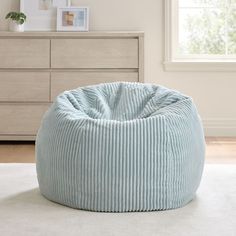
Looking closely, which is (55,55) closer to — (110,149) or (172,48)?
(172,48)

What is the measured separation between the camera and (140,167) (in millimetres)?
2078

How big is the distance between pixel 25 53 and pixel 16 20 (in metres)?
0.33

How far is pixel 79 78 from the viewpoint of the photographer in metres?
4.36

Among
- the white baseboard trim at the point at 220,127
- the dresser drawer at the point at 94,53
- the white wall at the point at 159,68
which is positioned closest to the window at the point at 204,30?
the white wall at the point at 159,68

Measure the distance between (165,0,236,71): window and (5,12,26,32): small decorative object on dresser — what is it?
132 centimetres

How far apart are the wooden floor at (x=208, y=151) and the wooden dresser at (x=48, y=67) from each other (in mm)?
174

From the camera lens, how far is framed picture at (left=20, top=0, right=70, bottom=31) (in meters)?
4.69

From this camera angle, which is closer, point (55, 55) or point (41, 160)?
point (41, 160)

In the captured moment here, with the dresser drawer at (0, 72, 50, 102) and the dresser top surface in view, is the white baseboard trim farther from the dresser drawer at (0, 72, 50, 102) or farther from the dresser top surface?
the dresser drawer at (0, 72, 50, 102)

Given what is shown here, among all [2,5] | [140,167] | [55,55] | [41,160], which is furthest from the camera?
[2,5]

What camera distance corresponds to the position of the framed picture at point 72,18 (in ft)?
15.1

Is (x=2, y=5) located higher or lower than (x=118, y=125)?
higher

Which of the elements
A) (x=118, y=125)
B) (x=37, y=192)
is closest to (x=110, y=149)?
(x=118, y=125)

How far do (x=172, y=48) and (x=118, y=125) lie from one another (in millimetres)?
2799
